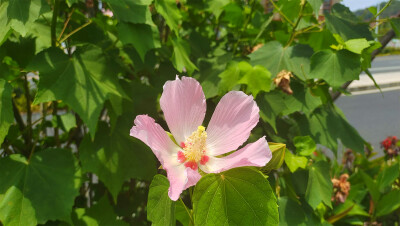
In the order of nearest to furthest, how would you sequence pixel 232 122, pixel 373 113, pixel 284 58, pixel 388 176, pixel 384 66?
pixel 232 122 < pixel 284 58 < pixel 388 176 < pixel 373 113 < pixel 384 66

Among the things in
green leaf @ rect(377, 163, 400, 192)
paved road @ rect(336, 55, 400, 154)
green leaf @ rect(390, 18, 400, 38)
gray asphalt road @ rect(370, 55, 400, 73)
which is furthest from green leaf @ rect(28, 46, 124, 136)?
gray asphalt road @ rect(370, 55, 400, 73)

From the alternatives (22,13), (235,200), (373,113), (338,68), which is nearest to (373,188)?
(338,68)

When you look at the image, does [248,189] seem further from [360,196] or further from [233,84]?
[360,196]

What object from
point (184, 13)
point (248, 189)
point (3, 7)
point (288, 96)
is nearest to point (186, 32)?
point (184, 13)

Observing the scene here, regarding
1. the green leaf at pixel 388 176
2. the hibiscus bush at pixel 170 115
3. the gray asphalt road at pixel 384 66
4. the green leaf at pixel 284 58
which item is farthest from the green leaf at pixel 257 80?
the gray asphalt road at pixel 384 66

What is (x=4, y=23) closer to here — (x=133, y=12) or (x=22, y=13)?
(x=22, y=13)

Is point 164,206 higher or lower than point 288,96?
higher
